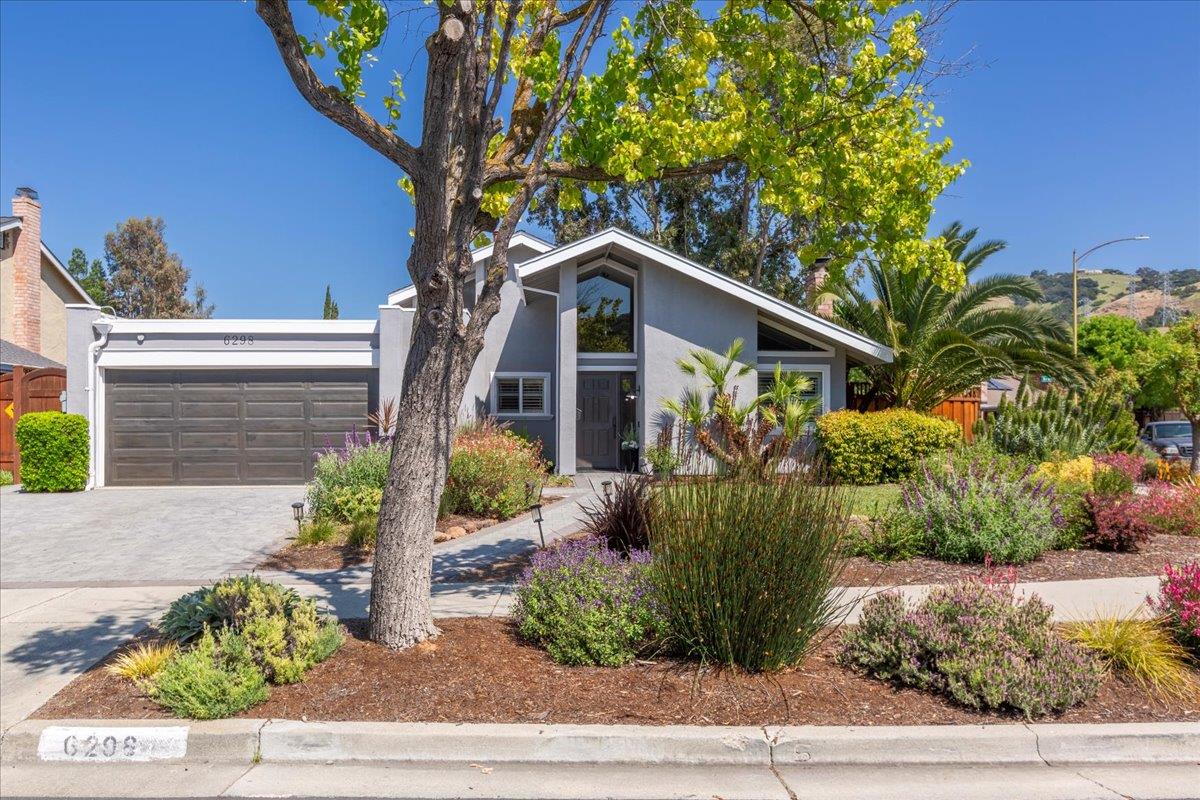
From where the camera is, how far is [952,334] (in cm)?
1862

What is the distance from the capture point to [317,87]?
5.69m

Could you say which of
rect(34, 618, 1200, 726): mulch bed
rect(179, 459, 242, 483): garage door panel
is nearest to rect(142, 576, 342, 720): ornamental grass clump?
rect(34, 618, 1200, 726): mulch bed

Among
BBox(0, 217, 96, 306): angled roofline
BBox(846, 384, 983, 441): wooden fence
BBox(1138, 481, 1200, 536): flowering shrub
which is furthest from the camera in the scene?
BBox(0, 217, 96, 306): angled roofline

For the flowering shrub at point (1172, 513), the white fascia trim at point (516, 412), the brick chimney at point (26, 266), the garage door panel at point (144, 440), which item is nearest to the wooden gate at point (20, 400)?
the garage door panel at point (144, 440)

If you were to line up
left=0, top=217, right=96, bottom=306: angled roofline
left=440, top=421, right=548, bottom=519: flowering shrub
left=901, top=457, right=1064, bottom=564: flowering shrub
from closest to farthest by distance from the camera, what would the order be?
1. left=901, top=457, right=1064, bottom=564: flowering shrub
2. left=440, top=421, right=548, bottom=519: flowering shrub
3. left=0, top=217, right=96, bottom=306: angled roofline

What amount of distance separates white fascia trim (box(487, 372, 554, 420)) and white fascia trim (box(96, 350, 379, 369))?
3332mm

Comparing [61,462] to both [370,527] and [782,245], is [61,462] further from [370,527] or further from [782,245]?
[782,245]

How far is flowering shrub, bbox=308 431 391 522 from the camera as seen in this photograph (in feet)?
36.3

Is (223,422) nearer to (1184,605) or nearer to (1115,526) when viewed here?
(1115,526)

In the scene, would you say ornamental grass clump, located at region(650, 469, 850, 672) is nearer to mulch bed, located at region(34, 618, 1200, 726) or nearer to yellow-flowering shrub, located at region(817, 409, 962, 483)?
mulch bed, located at region(34, 618, 1200, 726)

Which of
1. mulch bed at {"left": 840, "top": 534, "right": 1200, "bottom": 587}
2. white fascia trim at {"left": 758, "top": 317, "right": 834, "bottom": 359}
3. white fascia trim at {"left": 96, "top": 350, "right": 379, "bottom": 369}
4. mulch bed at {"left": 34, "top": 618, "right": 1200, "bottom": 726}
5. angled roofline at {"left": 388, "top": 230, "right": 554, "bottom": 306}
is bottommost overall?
mulch bed at {"left": 34, "top": 618, "right": 1200, "bottom": 726}

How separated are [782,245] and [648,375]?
13867 millimetres

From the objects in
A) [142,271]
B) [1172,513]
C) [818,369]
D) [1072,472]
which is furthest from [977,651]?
[142,271]

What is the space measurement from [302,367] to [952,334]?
14750mm
